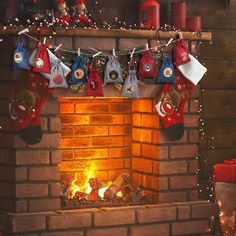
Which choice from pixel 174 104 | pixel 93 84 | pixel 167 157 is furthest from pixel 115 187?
pixel 93 84

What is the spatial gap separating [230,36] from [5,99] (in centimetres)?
184

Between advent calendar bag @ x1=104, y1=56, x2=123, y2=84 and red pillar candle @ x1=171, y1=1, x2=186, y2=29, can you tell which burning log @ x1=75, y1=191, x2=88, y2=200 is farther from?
red pillar candle @ x1=171, y1=1, x2=186, y2=29

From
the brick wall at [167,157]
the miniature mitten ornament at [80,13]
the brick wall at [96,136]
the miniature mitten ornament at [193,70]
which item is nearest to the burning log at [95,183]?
the brick wall at [96,136]

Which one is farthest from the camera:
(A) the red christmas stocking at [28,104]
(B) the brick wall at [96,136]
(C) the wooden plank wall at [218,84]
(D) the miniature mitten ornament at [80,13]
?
(C) the wooden plank wall at [218,84]

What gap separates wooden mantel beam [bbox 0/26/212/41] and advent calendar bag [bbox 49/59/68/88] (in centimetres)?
20

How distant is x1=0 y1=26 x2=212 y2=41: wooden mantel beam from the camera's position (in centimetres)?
501

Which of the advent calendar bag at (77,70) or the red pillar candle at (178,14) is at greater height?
the red pillar candle at (178,14)

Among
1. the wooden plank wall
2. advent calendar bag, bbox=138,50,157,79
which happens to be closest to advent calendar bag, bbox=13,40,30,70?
advent calendar bag, bbox=138,50,157,79

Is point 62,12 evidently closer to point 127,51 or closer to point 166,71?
point 127,51

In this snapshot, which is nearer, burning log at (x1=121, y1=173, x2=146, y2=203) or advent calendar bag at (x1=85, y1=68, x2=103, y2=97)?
advent calendar bag at (x1=85, y1=68, x2=103, y2=97)

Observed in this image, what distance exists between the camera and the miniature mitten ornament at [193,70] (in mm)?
5422

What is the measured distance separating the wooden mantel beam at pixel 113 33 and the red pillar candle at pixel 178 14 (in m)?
0.09

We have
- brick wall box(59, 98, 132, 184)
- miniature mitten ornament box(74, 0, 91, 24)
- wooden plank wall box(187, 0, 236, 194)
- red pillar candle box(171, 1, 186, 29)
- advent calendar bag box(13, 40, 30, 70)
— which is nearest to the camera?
advent calendar bag box(13, 40, 30, 70)

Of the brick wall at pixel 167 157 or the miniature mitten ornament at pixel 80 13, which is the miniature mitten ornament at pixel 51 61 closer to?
the miniature mitten ornament at pixel 80 13
